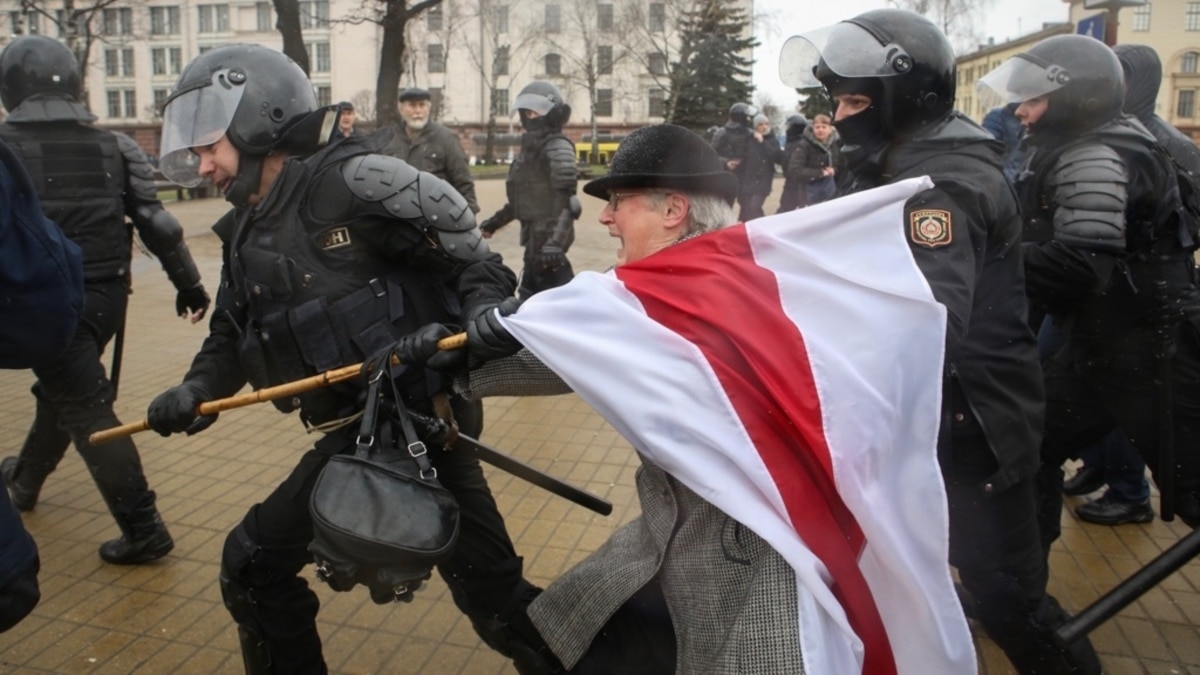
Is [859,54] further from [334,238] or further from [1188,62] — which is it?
[1188,62]

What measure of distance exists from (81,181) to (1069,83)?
390 centimetres

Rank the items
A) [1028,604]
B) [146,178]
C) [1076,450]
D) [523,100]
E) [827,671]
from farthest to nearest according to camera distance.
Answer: [523,100] < [146,178] < [1076,450] < [1028,604] < [827,671]

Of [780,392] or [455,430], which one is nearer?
[780,392]

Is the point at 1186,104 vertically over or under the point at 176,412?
over

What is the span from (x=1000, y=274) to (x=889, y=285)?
77cm

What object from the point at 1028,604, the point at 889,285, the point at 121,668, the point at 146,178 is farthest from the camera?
the point at 146,178

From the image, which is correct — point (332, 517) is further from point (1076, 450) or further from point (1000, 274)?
point (1076, 450)

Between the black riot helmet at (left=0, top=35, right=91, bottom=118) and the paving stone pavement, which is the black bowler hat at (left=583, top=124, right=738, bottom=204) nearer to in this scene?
the paving stone pavement

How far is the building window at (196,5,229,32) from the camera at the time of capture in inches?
2785

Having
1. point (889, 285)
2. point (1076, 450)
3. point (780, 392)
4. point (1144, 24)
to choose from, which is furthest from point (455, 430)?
point (1144, 24)

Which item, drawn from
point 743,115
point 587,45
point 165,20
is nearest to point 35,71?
point 743,115

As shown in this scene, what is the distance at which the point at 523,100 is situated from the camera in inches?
282

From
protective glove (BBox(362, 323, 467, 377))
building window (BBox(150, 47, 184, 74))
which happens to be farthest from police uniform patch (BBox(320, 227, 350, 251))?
building window (BBox(150, 47, 184, 74))

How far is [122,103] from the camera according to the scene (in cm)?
7388
